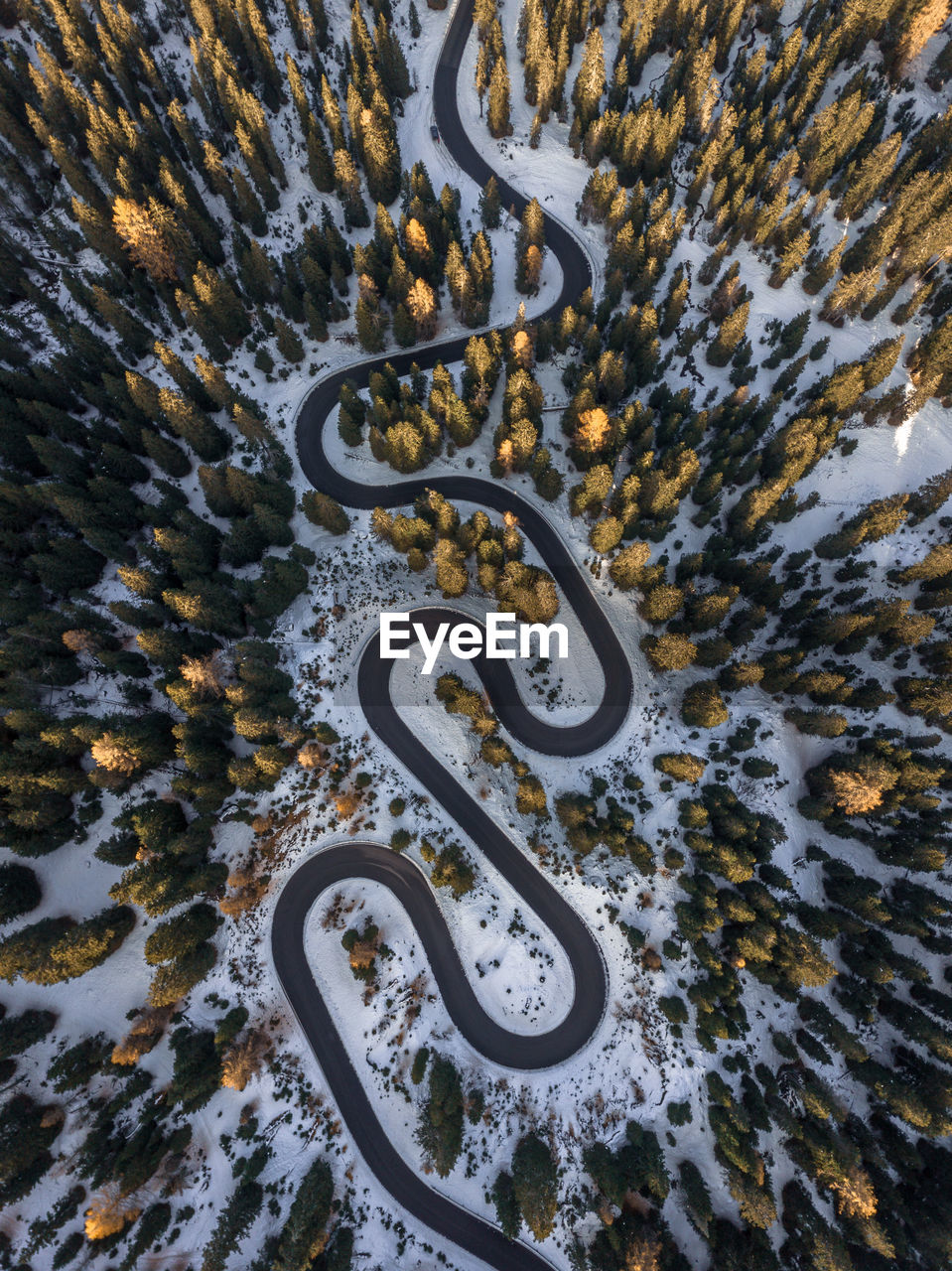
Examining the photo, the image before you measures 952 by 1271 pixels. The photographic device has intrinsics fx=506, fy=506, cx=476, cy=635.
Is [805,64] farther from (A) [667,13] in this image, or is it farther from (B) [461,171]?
(B) [461,171]

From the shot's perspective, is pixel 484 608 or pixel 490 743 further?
pixel 484 608

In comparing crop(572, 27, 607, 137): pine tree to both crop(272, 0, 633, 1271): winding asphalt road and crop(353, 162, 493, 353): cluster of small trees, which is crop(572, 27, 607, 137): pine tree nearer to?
crop(353, 162, 493, 353): cluster of small trees

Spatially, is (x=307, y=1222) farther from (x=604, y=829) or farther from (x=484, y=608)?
(x=484, y=608)

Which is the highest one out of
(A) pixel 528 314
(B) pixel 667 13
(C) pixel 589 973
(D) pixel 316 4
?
(D) pixel 316 4

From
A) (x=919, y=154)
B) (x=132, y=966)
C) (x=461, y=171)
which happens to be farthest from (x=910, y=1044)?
(x=461, y=171)

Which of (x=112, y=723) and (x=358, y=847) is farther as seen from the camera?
(x=358, y=847)

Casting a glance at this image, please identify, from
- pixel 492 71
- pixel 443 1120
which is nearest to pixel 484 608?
pixel 443 1120
